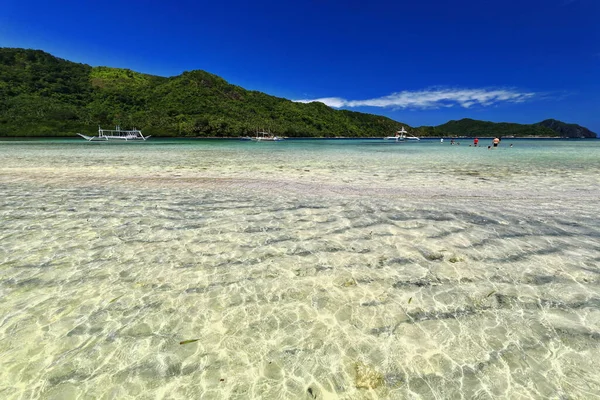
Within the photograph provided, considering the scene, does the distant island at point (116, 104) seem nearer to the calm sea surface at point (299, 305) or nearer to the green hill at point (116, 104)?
the green hill at point (116, 104)

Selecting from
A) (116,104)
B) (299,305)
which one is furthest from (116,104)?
(299,305)

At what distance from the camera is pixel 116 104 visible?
135500mm

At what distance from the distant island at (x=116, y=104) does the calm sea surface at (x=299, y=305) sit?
125 m

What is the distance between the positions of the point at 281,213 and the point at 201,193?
4386 millimetres

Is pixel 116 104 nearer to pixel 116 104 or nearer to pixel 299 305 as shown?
pixel 116 104

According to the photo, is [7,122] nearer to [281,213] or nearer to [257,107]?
[257,107]

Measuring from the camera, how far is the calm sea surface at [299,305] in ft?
9.36

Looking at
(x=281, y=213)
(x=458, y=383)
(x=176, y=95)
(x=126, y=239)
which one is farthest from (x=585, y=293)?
(x=176, y=95)

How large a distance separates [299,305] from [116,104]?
165 meters

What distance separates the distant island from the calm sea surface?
12510 cm

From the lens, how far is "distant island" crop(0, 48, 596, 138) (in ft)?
357

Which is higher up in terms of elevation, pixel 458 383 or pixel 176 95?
pixel 176 95

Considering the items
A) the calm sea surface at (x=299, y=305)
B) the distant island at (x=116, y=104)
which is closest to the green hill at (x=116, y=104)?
the distant island at (x=116, y=104)

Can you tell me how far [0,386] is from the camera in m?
2.75
